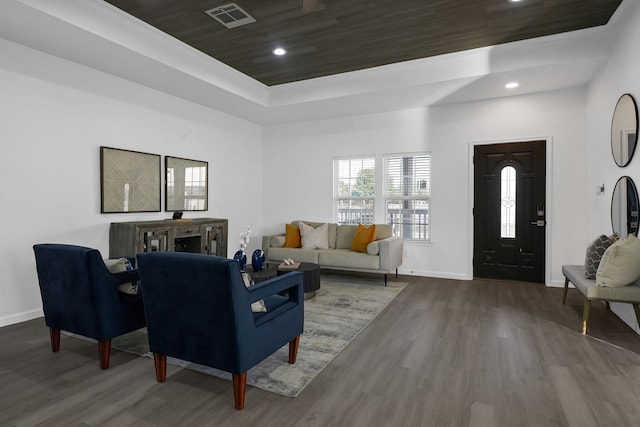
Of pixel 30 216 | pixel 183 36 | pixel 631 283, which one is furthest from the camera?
pixel 183 36

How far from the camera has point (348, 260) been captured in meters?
5.40

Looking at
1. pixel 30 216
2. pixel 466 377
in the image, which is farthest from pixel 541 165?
pixel 30 216

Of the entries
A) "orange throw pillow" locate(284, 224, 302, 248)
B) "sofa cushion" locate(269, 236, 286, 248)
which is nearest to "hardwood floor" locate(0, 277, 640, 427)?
"orange throw pillow" locate(284, 224, 302, 248)

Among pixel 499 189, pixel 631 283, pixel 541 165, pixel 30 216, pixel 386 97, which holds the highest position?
pixel 386 97

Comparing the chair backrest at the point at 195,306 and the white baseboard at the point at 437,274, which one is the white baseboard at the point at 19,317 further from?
the white baseboard at the point at 437,274

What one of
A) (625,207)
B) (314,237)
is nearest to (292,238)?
(314,237)

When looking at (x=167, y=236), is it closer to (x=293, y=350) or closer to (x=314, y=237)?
(x=314, y=237)

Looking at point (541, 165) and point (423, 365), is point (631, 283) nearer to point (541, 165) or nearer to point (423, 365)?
point (423, 365)

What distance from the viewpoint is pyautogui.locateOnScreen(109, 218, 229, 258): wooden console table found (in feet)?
14.0

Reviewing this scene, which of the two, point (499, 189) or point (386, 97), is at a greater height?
point (386, 97)

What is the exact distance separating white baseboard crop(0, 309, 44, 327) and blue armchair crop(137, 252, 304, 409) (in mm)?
2325

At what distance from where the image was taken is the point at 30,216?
370 centimetres

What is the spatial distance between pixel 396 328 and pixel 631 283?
6.78 feet

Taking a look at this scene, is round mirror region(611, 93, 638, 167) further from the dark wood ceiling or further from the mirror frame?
the mirror frame
